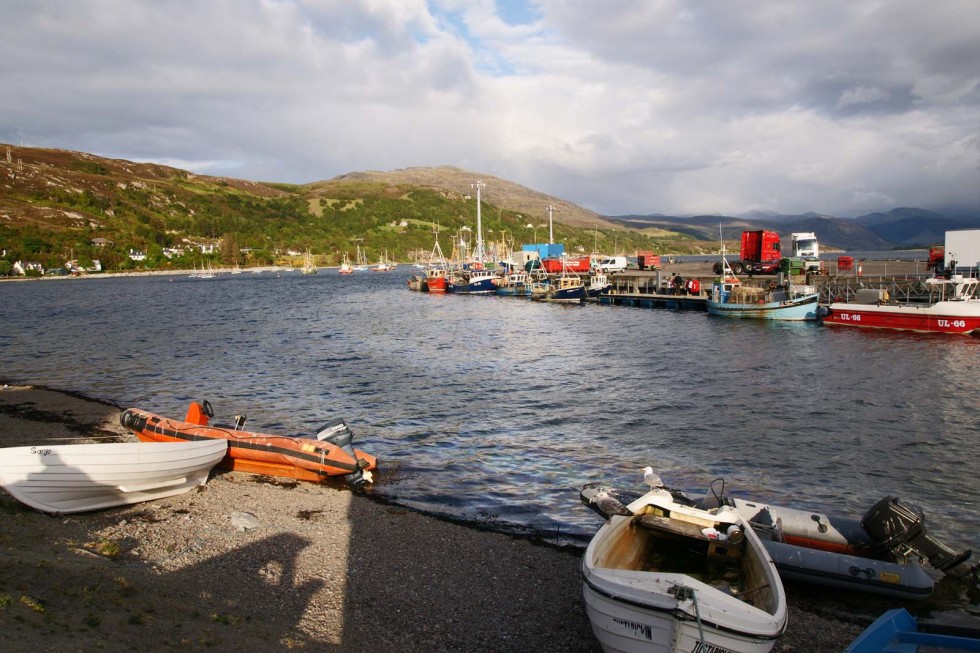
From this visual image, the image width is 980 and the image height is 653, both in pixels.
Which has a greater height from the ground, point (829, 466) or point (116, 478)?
point (116, 478)

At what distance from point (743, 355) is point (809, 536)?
26778mm

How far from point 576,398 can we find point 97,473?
59.2 ft

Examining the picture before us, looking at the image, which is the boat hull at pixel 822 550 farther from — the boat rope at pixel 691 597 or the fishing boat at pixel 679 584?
the boat rope at pixel 691 597

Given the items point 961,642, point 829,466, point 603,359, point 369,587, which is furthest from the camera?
point 603,359

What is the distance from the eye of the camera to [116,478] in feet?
43.4

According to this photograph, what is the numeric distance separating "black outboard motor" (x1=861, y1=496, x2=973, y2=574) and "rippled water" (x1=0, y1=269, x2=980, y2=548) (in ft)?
7.93

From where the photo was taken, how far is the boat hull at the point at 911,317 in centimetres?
3959

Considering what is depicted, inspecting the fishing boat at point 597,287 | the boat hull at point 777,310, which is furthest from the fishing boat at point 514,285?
the boat hull at point 777,310

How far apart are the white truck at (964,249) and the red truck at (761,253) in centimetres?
2270

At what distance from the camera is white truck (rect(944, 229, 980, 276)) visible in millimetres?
49906

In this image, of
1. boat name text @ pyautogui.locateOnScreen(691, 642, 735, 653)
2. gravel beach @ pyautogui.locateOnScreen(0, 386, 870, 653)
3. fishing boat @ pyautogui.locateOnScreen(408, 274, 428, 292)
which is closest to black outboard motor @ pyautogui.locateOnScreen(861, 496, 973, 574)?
gravel beach @ pyautogui.locateOnScreen(0, 386, 870, 653)

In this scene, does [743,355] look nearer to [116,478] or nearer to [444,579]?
[444,579]

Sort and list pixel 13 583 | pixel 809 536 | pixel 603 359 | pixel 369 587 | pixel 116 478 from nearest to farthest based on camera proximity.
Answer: pixel 13 583, pixel 369 587, pixel 809 536, pixel 116 478, pixel 603 359

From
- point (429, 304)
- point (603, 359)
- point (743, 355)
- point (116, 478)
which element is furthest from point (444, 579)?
point (429, 304)
